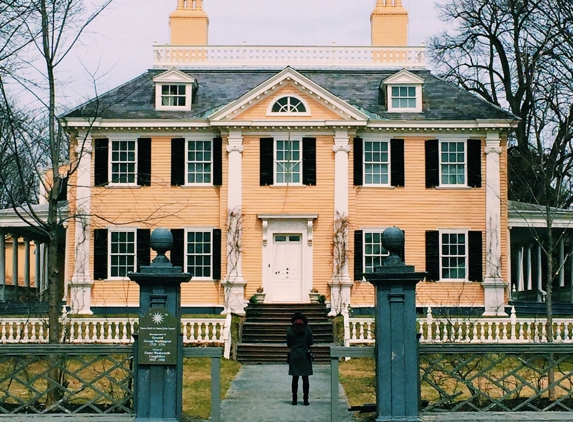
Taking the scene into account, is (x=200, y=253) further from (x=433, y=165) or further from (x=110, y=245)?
(x=433, y=165)

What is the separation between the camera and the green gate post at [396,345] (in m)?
9.13

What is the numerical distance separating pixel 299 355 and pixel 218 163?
13.0m

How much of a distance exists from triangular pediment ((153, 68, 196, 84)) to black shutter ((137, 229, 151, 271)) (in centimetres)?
485

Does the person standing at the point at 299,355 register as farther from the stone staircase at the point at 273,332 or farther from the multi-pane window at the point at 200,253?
the multi-pane window at the point at 200,253

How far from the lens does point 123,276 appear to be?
25750mm

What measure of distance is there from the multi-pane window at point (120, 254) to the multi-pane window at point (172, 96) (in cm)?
440

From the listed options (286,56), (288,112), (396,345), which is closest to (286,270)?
(288,112)

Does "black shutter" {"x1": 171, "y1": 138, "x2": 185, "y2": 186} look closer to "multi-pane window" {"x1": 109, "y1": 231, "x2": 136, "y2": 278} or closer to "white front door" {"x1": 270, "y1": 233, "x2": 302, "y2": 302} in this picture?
"multi-pane window" {"x1": 109, "y1": 231, "x2": 136, "y2": 278}

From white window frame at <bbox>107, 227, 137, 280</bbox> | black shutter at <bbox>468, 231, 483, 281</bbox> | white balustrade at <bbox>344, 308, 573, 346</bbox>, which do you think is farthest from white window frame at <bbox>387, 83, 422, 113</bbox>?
white window frame at <bbox>107, 227, 137, 280</bbox>

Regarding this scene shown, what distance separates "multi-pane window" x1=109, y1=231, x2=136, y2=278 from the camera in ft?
84.3

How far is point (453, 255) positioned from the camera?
2591 centimetres

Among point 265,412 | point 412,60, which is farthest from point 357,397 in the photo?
point 412,60

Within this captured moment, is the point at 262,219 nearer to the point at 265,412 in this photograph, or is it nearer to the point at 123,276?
the point at 123,276

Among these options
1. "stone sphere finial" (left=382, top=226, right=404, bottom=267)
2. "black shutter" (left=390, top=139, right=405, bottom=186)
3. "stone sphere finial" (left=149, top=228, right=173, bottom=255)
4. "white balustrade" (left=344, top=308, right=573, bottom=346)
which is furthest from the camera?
"black shutter" (left=390, top=139, right=405, bottom=186)
